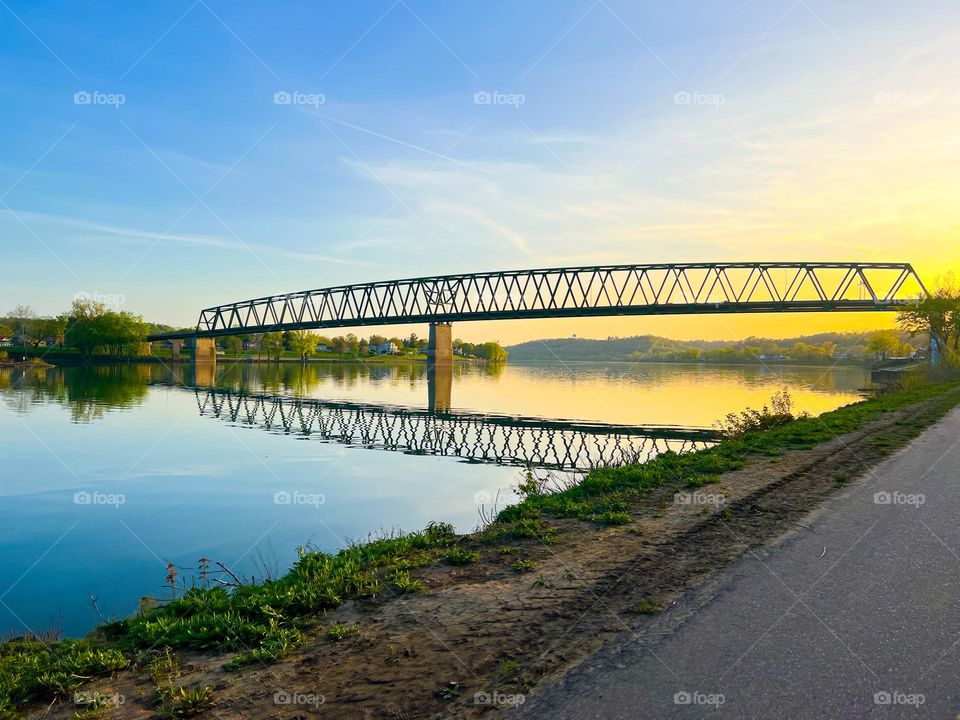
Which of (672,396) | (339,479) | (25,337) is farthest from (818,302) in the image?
(25,337)

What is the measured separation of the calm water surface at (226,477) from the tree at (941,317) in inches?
1488

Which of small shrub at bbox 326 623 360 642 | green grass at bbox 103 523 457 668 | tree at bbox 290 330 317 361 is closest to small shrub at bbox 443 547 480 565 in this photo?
green grass at bbox 103 523 457 668

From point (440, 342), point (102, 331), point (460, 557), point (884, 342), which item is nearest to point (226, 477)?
point (460, 557)

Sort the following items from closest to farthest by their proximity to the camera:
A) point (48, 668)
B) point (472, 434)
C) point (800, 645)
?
point (800, 645), point (48, 668), point (472, 434)

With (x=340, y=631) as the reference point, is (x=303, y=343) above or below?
above

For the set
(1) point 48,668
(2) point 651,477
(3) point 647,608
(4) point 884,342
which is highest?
(4) point 884,342

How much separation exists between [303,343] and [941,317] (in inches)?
5303

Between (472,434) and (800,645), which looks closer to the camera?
(800,645)

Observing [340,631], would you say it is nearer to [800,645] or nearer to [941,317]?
[800,645]

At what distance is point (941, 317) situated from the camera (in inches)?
2707

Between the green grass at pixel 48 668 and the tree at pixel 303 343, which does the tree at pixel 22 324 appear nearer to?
the tree at pixel 303 343

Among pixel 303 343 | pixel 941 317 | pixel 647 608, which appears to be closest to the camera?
pixel 647 608

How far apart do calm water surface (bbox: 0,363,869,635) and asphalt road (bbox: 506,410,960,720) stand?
673 centimetres

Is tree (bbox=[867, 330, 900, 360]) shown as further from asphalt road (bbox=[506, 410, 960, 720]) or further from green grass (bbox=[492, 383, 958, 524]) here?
asphalt road (bbox=[506, 410, 960, 720])
